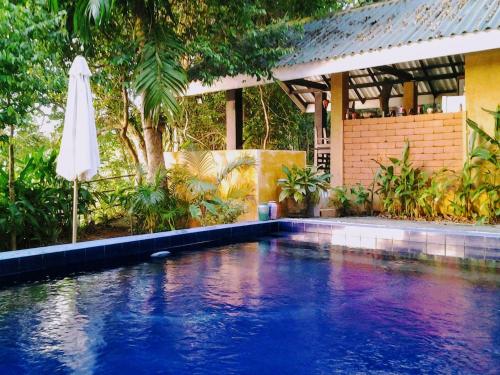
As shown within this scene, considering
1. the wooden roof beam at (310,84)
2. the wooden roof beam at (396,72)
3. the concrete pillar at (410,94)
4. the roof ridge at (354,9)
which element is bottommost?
the concrete pillar at (410,94)

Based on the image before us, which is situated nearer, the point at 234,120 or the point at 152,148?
the point at 152,148

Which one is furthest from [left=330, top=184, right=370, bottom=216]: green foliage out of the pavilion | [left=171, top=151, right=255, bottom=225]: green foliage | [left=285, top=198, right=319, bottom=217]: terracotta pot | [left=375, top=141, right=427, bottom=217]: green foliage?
[left=171, top=151, right=255, bottom=225]: green foliage

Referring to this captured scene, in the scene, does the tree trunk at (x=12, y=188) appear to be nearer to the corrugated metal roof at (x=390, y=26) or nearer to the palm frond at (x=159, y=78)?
the palm frond at (x=159, y=78)

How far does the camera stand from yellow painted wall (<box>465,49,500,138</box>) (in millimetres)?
8953

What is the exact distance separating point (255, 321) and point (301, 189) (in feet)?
18.2

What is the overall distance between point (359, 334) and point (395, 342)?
29 cm

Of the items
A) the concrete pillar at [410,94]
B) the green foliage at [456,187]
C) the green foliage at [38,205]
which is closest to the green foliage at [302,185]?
the green foliage at [456,187]

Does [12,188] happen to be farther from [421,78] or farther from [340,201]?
[421,78]

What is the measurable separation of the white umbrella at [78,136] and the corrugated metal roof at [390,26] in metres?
4.97

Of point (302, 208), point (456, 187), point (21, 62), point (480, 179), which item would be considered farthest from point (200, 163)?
point (480, 179)

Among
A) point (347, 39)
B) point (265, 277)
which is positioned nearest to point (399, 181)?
point (347, 39)

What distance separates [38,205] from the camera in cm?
768

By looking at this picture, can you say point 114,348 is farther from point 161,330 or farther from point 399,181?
point 399,181

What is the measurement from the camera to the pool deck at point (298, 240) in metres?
5.91
